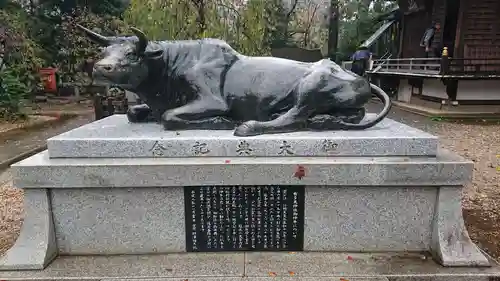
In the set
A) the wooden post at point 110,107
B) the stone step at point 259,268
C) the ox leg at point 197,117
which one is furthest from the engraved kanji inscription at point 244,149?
the wooden post at point 110,107

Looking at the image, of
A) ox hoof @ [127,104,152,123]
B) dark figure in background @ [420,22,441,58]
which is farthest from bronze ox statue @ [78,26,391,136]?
dark figure in background @ [420,22,441,58]

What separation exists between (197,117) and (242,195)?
83 cm

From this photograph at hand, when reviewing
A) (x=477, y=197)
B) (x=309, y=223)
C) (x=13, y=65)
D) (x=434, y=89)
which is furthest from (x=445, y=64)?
(x=13, y=65)

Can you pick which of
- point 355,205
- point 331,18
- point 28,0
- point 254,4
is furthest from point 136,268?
point 331,18

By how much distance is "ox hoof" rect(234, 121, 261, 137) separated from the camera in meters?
3.51

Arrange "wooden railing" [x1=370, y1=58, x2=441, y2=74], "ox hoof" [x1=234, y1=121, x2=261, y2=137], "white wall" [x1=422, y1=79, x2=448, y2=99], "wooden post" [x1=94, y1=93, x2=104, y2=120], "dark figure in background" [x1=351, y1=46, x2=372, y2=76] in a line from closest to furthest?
"ox hoof" [x1=234, y1=121, x2=261, y2=137] < "wooden post" [x1=94, y1=93, x2=104, y2=120] < "white wall" [x1=422, y1=79, x2=448, y2=99] < "wooden railing" [x1=370, y1=58, x2=441, y2=74] < "dark figure in background" [x1=351, y1=46, x2=372, y2=76]

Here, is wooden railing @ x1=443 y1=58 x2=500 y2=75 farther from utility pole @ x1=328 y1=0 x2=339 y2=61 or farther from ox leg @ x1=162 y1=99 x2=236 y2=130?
ox leg @ x1=162 y1=99 x2=236 y2=130

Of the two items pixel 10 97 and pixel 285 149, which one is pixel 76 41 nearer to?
pixel 10 97

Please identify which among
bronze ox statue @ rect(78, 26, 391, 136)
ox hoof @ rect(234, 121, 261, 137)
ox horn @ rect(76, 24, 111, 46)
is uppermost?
ox horn @ rect(76, 24, 111, 46)

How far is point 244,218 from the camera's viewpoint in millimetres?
3455

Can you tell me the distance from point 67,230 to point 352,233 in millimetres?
2320

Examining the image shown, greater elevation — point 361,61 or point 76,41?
point 76,41

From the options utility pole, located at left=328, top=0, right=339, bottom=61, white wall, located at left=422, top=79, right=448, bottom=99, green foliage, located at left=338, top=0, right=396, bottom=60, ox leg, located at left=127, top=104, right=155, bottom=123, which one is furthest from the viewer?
green foliage, located at left=338, top=0, right=396, bottom=60

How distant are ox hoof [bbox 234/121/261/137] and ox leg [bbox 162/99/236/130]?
29 centimetres
